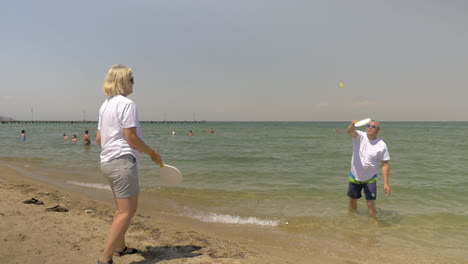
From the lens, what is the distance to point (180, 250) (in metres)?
3.79

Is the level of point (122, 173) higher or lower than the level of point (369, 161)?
higher

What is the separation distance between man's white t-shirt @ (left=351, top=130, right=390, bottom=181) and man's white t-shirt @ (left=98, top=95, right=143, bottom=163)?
417 cm

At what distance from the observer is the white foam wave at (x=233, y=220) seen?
18.3ft

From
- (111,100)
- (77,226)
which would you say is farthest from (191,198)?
(111,100)

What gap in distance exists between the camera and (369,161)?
525 cm

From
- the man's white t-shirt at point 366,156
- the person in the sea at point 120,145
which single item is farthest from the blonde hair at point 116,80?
the man's white t-shirt at point 366,156

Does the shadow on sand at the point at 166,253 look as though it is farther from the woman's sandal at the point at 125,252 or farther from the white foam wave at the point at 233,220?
the white foam wave at the point at 233,220

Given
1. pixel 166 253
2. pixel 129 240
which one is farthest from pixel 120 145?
pixel 129 240

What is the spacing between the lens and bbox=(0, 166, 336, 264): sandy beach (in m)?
3.47

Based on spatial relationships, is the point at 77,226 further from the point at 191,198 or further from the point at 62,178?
the point at 62,178

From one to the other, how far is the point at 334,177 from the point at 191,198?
537cm

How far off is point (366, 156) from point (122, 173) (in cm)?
432

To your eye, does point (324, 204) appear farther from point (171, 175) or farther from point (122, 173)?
point (122, 173)

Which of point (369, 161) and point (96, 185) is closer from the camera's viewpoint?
point (369, 161)
